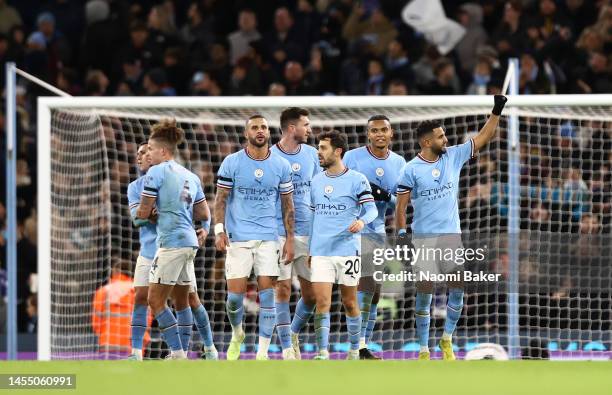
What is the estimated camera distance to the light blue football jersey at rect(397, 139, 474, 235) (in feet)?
35.5

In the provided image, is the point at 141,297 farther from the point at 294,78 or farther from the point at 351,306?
the point at 294,78

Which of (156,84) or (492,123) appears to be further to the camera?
(156,84)

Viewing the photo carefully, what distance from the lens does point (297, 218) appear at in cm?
1116

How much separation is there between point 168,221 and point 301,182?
106cm

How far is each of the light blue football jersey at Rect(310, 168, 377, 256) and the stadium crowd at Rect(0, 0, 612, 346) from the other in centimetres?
229

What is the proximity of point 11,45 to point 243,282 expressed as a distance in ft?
20.8

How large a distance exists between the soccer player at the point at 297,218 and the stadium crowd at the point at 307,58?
178 centimetres

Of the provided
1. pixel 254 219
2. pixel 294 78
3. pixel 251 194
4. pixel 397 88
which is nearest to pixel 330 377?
pixel 254 219

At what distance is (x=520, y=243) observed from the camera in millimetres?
12289

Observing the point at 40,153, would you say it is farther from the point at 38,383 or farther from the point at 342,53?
the point at 342,53

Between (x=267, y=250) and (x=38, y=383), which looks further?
(x=267, y=250)

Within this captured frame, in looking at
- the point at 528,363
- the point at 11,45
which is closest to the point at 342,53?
the point at 11,45

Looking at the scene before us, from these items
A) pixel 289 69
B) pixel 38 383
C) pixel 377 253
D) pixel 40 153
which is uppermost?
pixel 289 69

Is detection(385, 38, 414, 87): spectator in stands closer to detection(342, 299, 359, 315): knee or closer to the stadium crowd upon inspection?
the stadium crowd
